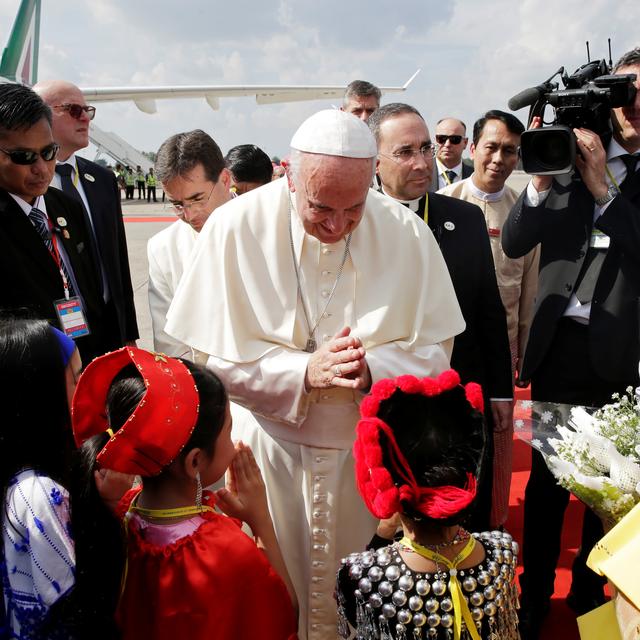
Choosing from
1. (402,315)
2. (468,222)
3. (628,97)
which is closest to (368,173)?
(402,315)

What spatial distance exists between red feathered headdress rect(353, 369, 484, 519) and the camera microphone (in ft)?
5.12

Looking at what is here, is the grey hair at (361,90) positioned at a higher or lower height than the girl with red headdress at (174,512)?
higher

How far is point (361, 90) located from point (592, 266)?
3.61 meters

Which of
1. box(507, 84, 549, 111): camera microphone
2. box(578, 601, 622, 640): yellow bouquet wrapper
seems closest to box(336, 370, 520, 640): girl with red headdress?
box(578, 601, 622, 640): yellow bouquet wrapper

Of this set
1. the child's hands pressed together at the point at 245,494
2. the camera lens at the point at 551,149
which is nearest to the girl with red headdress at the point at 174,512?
the child's hands pressed together at the point at 245,494

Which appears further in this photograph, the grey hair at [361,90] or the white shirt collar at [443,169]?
the white shirt collar at [443,169]

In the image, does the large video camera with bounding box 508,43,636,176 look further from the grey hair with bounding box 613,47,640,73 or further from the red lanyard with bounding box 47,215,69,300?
the red lanyard with bounding box 47,215,69,300

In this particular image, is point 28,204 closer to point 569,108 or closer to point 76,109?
point 76,109

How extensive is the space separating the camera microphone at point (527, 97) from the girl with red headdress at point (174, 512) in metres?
1.79

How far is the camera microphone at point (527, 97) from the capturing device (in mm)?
2658

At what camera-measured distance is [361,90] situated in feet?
18.8

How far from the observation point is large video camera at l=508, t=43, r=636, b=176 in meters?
2.48

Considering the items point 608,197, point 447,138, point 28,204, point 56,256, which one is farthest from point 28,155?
point 447,138

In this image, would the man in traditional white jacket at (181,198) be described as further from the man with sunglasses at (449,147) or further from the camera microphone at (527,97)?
the man with sunglasses at (449,147)
